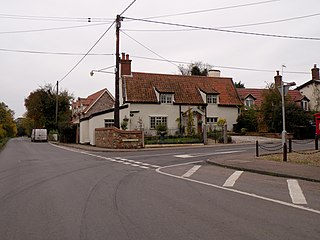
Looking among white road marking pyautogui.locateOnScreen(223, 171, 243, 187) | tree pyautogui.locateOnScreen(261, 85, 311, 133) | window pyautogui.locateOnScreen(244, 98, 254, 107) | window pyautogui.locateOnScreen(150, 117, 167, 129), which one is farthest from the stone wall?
window pyautogui.locateOnScreen(244, 98, 254, 107)

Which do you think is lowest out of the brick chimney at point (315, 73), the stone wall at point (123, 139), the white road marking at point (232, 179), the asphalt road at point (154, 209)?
the asphalt road at point (154, 209)

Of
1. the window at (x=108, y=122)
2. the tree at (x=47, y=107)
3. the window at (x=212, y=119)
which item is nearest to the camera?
the window at (x=108, y=122)

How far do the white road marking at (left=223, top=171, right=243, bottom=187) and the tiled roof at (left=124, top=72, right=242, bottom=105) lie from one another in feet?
89.9

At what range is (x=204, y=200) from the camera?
353 inches

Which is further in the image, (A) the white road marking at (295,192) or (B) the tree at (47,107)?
(B) the tree at (47,107)

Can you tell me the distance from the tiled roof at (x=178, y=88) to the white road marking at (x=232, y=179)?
27.4m

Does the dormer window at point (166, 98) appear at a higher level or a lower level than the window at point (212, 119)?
higher

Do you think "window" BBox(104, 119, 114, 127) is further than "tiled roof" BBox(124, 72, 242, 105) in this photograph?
No

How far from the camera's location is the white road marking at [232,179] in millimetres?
11495

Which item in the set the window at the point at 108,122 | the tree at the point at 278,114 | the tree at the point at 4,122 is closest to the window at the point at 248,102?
→ the tree at the point at 278,114

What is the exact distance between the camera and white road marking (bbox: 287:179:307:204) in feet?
29.1

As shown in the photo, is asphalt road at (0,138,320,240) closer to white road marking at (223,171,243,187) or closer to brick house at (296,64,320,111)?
white road marking at (223,171,243,187)

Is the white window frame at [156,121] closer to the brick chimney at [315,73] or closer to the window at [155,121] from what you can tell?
the window at [155,121]

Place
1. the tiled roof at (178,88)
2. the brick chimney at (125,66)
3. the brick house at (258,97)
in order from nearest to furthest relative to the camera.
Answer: the tiled roof at (178,88), the brick chimney at (125,66), the brick house at (258,97)
